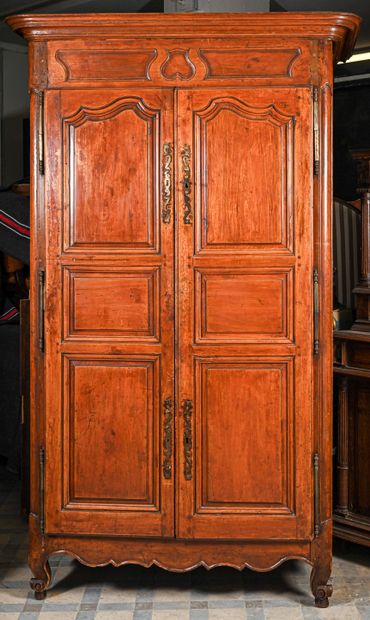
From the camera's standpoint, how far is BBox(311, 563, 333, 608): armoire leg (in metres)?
3.02

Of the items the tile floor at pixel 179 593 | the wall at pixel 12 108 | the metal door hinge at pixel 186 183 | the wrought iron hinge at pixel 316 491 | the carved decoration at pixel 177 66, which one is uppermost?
the wall at pixel 12 108

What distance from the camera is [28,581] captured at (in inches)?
129

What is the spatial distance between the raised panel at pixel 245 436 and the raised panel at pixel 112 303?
267 millimetres

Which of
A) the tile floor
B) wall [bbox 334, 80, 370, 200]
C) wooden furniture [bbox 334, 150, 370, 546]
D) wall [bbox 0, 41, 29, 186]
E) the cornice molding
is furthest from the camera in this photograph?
wall [bbox 0, 41, 29, 186]

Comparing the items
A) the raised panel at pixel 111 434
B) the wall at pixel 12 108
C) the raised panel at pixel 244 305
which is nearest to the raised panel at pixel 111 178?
the raised panel at pixel 244 305

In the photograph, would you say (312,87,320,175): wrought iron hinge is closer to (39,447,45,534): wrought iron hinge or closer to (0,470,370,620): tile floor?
(39,447,45,534): wrought iron hinge

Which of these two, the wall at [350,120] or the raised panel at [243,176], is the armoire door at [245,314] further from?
the wall at [350,120]

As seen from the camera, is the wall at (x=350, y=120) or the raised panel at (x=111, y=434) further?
the wall at (x=350, y=120)

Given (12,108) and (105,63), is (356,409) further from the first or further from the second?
(12,108)

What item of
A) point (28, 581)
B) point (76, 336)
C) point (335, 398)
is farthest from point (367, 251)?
point (28, 581)

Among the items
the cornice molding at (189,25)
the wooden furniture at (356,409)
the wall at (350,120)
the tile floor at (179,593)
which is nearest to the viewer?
the cornice molding at (189,25)

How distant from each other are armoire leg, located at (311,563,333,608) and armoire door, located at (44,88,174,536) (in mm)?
572

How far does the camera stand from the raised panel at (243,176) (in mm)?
2939

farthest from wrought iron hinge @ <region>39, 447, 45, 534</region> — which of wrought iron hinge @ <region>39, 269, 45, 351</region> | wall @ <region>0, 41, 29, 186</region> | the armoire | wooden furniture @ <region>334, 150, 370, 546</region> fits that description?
wall @ <region>0, 41, 29, 186</region>
